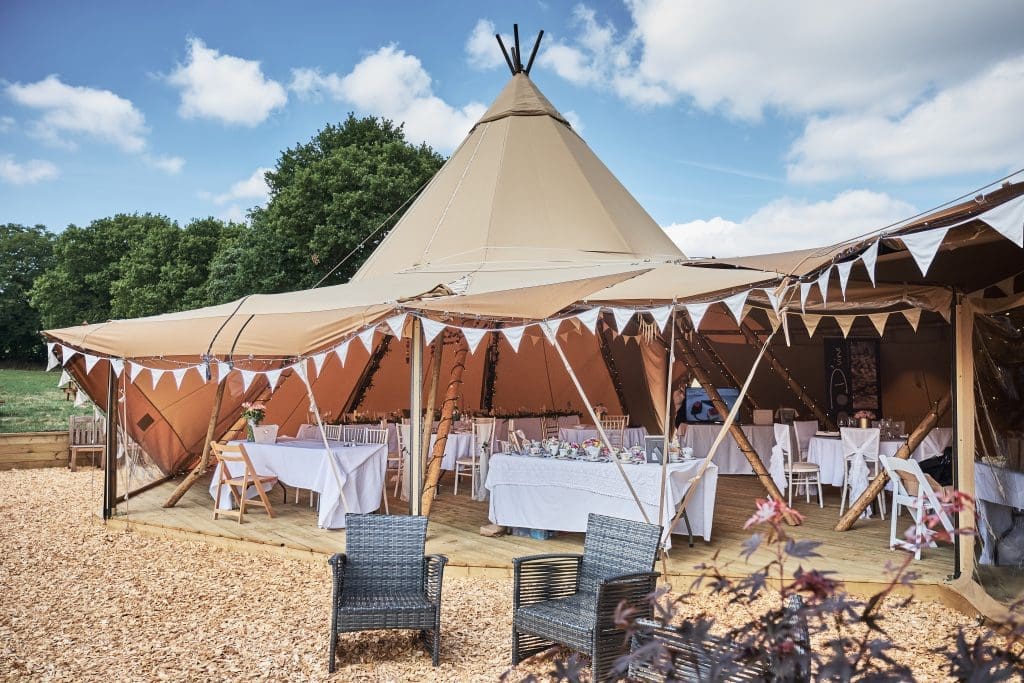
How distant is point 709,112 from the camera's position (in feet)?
A: 72.3

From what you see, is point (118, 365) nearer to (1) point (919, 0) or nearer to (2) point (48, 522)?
(2) point (48, 522)

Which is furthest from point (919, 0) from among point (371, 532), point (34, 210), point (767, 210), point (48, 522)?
point (34, 210)

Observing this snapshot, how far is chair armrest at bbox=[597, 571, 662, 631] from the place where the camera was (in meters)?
3.44

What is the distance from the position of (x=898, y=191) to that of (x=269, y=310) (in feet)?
76.6

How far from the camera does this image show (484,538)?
638 cm

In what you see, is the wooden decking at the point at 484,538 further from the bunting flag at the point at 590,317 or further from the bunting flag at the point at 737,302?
the bunting flag at the point at 590,317

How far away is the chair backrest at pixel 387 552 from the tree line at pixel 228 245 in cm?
1065

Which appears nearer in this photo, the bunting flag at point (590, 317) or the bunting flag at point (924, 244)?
the bunting flag at point (924, 244)

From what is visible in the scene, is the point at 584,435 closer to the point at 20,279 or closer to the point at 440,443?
the point at 440,443

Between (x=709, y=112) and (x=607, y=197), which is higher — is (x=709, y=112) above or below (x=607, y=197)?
above

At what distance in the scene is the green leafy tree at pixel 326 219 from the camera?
17609mm

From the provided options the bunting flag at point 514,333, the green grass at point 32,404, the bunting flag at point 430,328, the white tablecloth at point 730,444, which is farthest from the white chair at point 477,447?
the green grass at point 32,404

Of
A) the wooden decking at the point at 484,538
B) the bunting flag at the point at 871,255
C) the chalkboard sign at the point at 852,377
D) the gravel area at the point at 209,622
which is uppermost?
the bunting flag at the point at 871,255

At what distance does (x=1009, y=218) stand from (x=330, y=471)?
564cm
